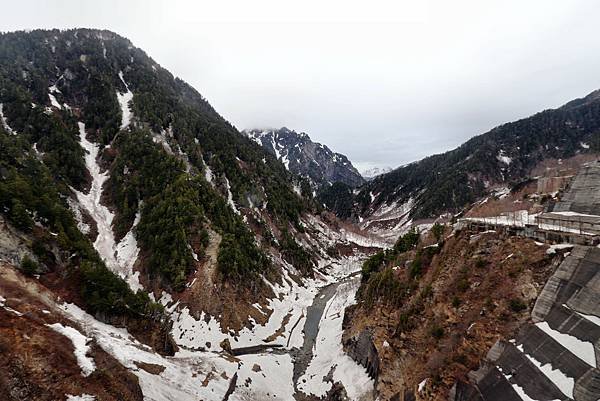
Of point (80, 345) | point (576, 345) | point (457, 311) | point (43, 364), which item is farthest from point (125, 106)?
point (576, 345)

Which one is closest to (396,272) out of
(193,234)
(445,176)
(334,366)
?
(334,366)

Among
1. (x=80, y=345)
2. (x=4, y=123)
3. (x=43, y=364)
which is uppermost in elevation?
(x=4, y=123)

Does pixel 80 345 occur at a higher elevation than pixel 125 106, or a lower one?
lower

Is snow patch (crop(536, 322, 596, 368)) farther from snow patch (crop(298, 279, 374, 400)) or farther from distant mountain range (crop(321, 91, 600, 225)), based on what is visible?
distant mountain range (crop(321, 91, 600, 225))

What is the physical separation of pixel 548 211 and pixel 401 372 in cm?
2515

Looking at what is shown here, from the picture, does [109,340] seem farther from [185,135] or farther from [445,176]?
[445,176]

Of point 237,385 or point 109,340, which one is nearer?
point 109,340

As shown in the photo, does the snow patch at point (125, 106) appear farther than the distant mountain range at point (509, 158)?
No

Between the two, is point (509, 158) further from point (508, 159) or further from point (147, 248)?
point (147, 248)

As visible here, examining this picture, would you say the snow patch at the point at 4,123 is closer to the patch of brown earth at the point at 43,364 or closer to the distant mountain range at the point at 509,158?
the patch of brown earth at the point at 43,364

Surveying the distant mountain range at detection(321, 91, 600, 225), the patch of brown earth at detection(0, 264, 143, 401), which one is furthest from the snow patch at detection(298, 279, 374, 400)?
the distant mountain range at detection(321, 91, 600, 225)

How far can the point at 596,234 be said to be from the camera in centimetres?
2383

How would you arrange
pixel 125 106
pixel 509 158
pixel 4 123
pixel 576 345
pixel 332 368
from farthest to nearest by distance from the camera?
pixel 509 158 → pixel 125 106 → pixel 4 123 → pixel 332 368 → pixel 576 345

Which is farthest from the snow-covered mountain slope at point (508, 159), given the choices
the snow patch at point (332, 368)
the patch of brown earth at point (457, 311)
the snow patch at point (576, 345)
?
the snow patch at point (576, 345)
